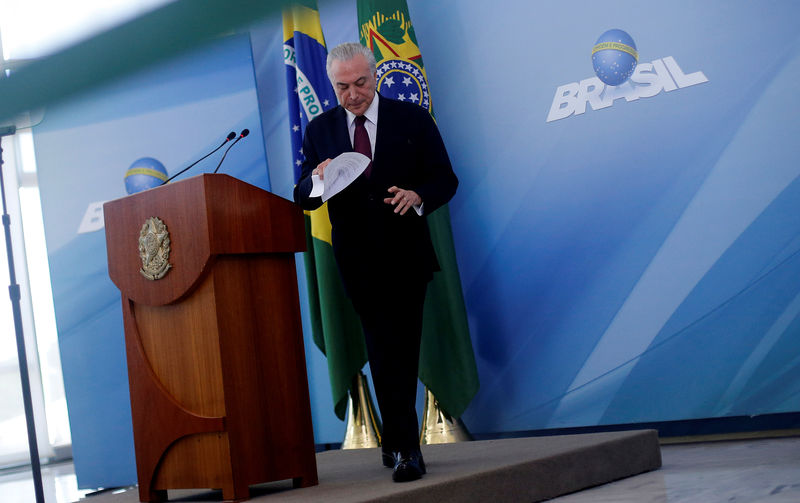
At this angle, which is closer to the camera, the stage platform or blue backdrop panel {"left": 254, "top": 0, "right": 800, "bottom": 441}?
the stage platform

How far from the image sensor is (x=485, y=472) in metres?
2.07

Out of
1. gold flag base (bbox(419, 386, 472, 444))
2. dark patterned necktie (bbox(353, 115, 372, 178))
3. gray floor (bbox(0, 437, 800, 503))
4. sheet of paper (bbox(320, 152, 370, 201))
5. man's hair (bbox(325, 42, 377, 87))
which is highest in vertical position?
man's hair (bbox(325, 42, 377, 87))

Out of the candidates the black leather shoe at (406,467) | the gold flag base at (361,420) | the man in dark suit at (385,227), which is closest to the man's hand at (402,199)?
the man in dark suit at (385,227)

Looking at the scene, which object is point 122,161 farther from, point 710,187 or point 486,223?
point 710,187

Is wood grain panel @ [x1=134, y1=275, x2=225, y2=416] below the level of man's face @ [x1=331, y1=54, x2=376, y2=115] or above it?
below

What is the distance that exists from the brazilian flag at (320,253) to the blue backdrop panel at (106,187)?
624 mm

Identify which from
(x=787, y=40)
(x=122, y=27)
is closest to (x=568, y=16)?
(x=787, y=40)

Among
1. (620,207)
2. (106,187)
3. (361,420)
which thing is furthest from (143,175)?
(620,207)

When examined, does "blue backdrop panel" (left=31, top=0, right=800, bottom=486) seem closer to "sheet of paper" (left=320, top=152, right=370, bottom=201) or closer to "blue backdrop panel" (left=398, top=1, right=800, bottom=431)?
"blue backdrop panel" (left=398, top=1, right=800, bottom=431)

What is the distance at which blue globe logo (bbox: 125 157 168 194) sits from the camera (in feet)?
14.8

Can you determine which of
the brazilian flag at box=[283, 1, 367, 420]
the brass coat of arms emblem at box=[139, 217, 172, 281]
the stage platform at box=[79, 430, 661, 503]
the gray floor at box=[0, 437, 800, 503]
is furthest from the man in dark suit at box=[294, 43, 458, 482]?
the brazilian flag at box=[283, 1, 367, 420]

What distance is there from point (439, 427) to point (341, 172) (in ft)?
6.25

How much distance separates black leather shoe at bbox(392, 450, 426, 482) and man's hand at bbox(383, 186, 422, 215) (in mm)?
613

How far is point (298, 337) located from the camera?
2.14 metres
